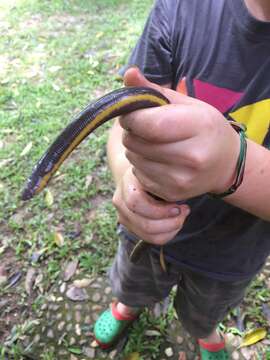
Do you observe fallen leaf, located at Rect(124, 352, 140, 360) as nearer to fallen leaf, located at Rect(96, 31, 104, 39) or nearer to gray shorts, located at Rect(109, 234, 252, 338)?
gray shorts, located at Rect(109, 234, 252, 338)

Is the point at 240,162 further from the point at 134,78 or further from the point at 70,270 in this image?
the point at 70,270

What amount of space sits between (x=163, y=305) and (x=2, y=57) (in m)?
2.78

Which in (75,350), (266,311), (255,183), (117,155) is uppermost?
(255,183)

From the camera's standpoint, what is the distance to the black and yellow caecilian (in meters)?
0.73

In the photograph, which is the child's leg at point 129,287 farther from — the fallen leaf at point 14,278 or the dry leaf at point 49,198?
the dry leaf at point 49,198

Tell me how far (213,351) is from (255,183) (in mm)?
1190

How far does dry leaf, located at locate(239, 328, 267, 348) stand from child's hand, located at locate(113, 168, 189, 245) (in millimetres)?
1196

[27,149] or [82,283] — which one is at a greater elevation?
[27,149]

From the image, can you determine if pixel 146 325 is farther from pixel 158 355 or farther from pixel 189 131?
pixel 189 131

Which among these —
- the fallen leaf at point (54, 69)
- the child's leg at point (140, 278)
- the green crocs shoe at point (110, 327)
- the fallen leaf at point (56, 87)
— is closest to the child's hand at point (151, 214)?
the child's leg at point (140, 278)

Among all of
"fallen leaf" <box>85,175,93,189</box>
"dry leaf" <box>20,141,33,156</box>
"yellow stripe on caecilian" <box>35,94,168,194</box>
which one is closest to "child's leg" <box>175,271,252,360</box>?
"yellow stripe on caecilian" <box>35,94,168,194</box>

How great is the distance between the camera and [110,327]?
1891mm

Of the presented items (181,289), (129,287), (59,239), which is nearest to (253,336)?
(181,289)

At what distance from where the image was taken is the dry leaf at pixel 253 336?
192 cm
